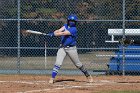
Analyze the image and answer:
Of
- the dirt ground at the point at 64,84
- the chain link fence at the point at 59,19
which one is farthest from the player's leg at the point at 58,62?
the chain link fence at the point at 59,19

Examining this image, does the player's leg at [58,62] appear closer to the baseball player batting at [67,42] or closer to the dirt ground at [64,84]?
the baseball player batting at [67,42]

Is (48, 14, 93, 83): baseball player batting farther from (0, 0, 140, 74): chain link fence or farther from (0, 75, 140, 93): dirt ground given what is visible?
(0, 0, 140, 74): chain link fence

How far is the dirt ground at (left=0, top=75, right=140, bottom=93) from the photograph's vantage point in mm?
13031

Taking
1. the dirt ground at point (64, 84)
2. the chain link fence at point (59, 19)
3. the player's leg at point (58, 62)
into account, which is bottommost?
the dirt ground at point (64, 84)

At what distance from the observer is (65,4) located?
817 inches

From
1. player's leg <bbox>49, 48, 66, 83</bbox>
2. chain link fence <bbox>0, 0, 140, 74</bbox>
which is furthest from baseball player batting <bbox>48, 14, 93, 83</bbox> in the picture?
chain link fence <bbox>0, 0, 140, 74</bbox>

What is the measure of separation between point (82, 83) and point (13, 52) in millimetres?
8220

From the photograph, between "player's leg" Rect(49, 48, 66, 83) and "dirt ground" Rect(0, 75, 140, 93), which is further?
"player's leg" Rect(49, 48, 66, 83)

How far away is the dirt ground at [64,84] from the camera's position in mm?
13031

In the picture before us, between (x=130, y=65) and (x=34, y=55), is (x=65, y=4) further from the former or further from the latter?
(x=130, y=65)

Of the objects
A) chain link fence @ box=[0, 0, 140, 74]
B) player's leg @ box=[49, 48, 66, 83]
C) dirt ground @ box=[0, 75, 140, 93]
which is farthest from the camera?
chain link fence @ box=[0, 0, 140, 74]

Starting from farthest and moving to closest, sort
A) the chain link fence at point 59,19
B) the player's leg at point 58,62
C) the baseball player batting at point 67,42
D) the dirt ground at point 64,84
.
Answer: the chain link fence at point 59,19
the player's leg at point 58,62
the baseball player batting at point 67,42
the dirt ground at point 64,84

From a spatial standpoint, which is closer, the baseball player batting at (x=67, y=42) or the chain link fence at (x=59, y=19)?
the baseball player batting at (x=67, y=42)

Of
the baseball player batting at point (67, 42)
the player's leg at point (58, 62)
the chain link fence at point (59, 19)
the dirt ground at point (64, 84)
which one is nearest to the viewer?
the dirt ground at point (64, 84)
